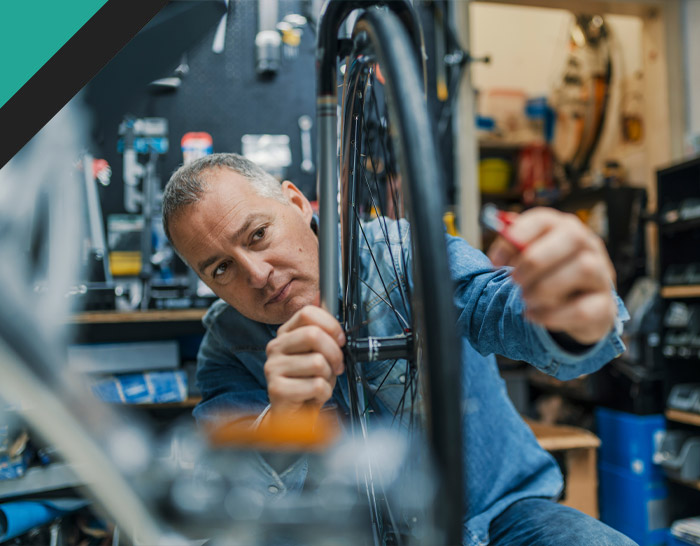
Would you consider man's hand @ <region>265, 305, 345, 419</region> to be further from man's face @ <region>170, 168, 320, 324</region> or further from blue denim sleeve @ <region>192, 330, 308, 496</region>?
blue denim sleeve @ <region>192, 330, 308, 496</region>

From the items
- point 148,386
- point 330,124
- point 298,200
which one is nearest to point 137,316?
point 148,386

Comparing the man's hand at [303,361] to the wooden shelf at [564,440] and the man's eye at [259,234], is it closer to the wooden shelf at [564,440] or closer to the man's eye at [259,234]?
the man's eye at [259,234]

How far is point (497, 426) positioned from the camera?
3.90 ft

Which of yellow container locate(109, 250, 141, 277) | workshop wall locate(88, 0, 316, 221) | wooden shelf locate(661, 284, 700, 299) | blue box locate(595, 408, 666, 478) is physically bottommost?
blue box locate(595, 408, 666, 478)

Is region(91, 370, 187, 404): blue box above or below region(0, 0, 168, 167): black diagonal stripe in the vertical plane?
below

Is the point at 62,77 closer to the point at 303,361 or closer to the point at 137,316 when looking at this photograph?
the point at 303,361

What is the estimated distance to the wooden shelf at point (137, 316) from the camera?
1.81m

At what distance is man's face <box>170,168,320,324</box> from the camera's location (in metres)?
1.02

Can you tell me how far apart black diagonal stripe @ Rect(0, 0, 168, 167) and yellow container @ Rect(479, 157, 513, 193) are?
366 centimetres

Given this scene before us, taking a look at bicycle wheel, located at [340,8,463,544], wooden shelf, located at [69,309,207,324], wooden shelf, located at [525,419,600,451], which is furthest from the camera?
wooden shelf, located at [525,419,600,451]

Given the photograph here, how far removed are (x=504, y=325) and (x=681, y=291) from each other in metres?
1.99

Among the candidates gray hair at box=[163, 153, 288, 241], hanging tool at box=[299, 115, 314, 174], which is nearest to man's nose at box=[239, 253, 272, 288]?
gray hair at box=[163, 153, 288, 241]

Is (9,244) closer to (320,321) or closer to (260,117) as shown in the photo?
(320,321)

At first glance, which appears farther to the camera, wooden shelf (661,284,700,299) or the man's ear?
wooden shelf (661,284,700,299)
